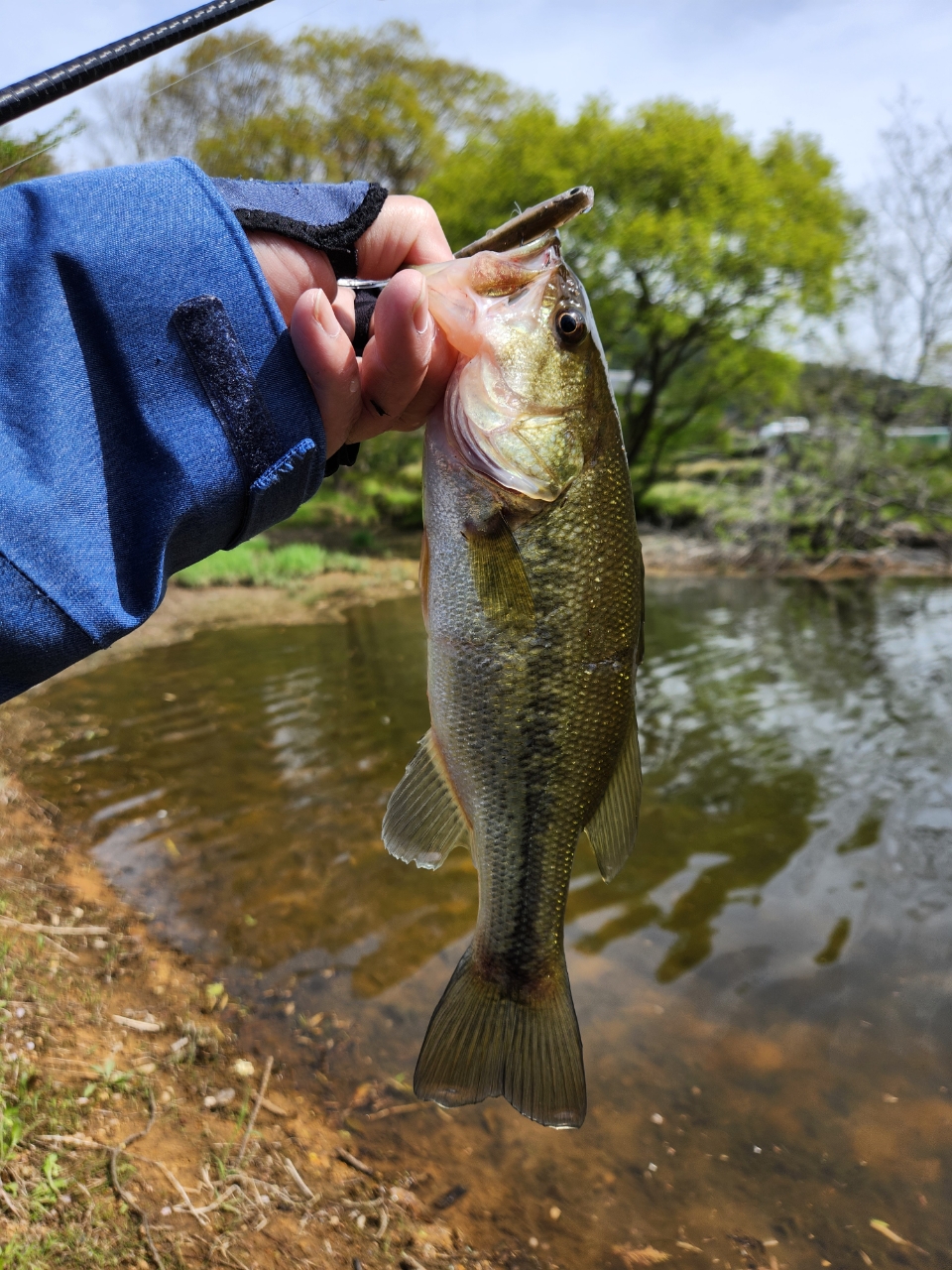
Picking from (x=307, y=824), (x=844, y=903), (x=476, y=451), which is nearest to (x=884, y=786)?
(x=844, y=903)

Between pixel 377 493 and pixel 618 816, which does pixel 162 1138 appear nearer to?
pixel 618 816

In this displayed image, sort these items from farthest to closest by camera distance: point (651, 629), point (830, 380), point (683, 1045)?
point (830, 380)
point (651, 629)
point (683, 1045)

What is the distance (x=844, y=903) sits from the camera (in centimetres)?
538

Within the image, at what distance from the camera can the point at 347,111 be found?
25375 mm

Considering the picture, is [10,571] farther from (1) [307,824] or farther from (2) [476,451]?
(1) [307,824]

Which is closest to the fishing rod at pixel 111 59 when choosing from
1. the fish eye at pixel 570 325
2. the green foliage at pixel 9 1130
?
the fish eye at pixel 570 325

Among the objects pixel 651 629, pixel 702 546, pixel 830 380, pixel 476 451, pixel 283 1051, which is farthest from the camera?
pixel 830 380

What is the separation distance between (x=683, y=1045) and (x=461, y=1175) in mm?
1407

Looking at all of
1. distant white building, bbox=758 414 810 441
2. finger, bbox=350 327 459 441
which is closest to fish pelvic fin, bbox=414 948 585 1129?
finger, bbox=350 327 459 441

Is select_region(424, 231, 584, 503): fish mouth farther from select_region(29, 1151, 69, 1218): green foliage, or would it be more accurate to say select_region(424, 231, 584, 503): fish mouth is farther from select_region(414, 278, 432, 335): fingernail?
select_region(29, 1151, 69, 1218): green foliage

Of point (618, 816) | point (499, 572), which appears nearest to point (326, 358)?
point (499, 572)

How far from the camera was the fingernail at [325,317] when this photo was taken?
1489mm

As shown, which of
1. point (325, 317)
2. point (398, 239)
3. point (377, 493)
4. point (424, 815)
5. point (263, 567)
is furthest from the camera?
point (377, 493)

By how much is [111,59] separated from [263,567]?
13.4 metres
